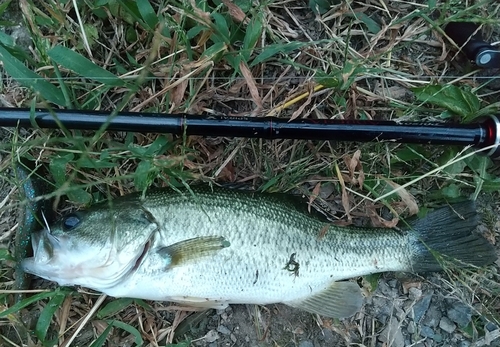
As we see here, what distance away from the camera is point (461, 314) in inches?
103

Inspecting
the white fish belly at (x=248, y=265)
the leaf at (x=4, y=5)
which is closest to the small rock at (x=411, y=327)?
the white fish belly at (x=248, y=265)

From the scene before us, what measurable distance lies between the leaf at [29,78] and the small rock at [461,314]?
2.37 meters

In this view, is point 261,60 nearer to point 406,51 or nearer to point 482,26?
point 406,51

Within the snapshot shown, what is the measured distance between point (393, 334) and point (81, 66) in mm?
2177

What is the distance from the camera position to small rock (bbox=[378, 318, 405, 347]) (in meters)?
2.60

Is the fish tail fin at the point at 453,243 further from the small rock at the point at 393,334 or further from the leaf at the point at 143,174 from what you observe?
the leaf at the point at 143,174

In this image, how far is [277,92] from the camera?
8.50 feet

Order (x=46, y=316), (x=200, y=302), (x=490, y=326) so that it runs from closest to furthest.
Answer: (x=200, y=302)
(x=46, y=316)
(x=490, y=326)

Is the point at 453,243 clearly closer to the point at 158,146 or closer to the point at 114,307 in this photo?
the point at 158,146

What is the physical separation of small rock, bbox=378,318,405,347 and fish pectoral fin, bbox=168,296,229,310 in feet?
2.98

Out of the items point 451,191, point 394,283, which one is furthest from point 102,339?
point 451,191

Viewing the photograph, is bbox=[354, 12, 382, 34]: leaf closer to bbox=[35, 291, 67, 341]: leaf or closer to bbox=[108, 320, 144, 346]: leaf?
bbox=[108, 320, 144, 346]: leaf

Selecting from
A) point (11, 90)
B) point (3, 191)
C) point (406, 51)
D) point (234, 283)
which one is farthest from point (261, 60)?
point (3, 191)

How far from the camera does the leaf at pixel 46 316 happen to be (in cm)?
247
